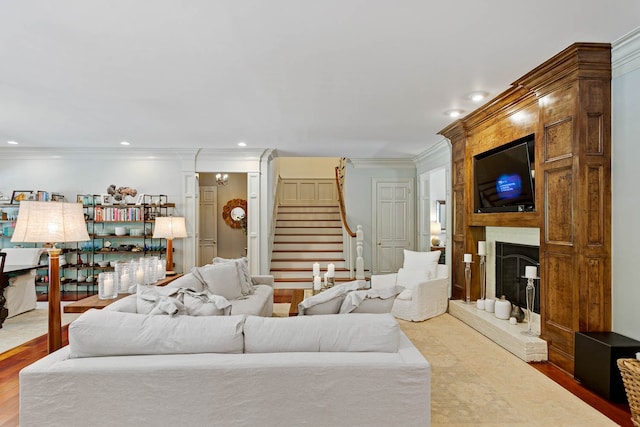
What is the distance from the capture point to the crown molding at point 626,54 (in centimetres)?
267

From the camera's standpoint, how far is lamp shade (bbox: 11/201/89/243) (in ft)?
9.06

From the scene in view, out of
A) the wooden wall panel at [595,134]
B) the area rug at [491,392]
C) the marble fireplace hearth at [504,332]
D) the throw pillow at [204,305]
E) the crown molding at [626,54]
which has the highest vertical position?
the crown molding at [626,54]

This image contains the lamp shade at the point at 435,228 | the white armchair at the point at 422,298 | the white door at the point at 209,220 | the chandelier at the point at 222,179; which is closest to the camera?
the white armchair at the point at 422,298

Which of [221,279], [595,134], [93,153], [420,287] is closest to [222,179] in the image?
[93,153]

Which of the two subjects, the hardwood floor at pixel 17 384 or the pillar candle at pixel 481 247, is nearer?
the hardwood floor at pixel 17 384

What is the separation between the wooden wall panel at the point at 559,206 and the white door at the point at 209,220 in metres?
7.23

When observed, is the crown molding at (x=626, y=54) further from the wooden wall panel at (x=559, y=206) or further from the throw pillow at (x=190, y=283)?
the throw pillow at (x=190, y=283)

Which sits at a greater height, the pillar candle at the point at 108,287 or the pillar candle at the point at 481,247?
the pillar candle at the point at 481,247

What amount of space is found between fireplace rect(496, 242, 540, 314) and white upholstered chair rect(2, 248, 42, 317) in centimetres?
614

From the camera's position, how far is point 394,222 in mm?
A: 7777

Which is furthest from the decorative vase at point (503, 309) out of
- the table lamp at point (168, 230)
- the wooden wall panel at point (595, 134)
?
the table lamp at point (168, 230)

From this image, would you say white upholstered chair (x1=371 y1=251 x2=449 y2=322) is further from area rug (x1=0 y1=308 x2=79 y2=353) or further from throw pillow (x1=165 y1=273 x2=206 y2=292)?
area rug (x1=0 y1=308 x2=79 y2=353)

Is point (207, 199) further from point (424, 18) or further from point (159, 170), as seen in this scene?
point (424, 18)

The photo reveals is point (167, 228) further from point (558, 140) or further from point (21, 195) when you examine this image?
point (558, 140)
